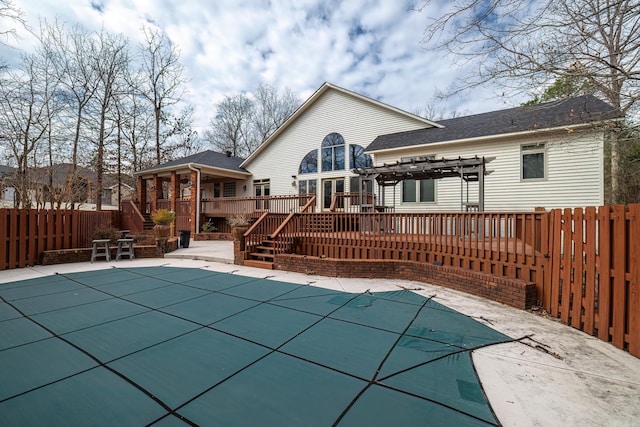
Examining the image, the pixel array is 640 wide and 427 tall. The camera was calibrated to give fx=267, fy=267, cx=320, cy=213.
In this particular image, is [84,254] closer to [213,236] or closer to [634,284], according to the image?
[213,236]

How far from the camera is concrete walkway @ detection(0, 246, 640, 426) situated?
194 centimetres

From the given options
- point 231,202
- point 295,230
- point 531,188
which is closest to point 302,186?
point 231,202

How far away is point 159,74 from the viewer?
2166 cm

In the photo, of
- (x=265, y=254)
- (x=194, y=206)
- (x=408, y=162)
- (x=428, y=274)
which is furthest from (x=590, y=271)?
(x=194, y=206)

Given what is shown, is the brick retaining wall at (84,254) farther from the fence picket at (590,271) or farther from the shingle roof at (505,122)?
the fence picket at (590,271)

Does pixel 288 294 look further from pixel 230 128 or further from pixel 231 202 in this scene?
pixel 230 128

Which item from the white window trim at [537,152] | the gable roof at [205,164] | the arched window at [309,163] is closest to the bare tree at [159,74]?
the gable roof at [205,164]

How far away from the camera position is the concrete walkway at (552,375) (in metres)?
1.94

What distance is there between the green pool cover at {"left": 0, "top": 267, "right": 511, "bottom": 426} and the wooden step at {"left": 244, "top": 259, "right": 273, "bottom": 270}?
8.63 feet

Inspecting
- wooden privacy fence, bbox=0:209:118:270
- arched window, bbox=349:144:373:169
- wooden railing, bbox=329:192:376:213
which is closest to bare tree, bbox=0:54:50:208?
wooden privacy fence, bbox=0:209:118:270

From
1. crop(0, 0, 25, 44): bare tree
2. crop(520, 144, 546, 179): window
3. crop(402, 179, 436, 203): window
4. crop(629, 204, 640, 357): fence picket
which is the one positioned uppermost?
crop(0, 0, 25, 44): bare tree

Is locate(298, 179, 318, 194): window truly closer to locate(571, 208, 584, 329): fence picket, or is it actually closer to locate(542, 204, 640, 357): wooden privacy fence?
locate(542, 204, 640, 357): wooden privacy fence

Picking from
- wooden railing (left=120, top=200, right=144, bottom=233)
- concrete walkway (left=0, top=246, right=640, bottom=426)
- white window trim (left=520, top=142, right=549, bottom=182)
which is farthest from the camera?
wooden railing (left=120, top=200, right=144, bottom=233)

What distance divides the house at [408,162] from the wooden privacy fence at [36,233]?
6329mm
